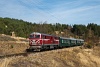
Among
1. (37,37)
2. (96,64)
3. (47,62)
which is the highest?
(37,37)

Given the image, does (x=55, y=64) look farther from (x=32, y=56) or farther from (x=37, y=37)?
(x=37, y=37)

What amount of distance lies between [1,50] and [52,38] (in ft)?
37.1

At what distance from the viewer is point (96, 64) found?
55906mm

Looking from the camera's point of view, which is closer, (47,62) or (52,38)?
(47,62)

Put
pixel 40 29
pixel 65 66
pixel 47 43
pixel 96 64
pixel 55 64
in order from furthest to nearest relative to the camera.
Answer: pixel 40 29 → pixel 96 64 → pixel 47 43 → pixel 65 66 → pixel 55 64

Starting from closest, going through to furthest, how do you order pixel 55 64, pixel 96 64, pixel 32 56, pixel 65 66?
pixel 32 56 < pixel 55 64 < pixel 65 66 < pixel 96 64

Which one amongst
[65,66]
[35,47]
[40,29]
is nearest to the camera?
[65,66]

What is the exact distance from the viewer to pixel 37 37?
42.2 m

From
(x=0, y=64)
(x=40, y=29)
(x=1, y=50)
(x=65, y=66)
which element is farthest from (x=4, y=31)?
(x=0, y=64)

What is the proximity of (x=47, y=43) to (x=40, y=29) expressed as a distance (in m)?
63.8

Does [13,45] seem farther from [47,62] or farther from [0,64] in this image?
[0,64]

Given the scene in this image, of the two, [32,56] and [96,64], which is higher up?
[32,56]

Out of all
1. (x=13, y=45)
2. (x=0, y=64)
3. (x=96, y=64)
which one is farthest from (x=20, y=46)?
(x=0, y=64)

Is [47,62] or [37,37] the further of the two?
[37,37]
